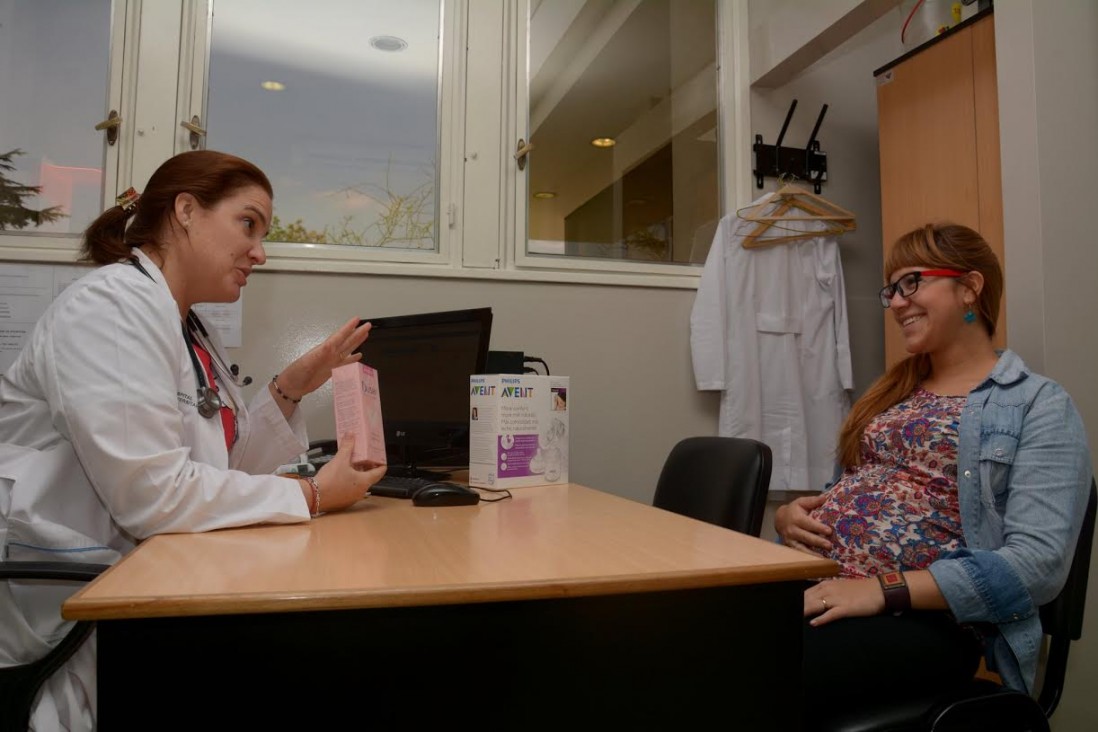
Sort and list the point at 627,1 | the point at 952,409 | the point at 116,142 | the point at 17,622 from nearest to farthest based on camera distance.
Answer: the point at 17,622, the point at 952,409, the point at 116,142, the point at 627,1

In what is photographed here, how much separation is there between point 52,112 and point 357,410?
6.18ft

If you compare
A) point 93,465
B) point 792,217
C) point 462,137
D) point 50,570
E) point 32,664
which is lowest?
point 32,664

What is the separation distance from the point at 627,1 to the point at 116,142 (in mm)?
2070

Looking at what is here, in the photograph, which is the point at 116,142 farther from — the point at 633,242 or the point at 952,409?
the point at 952,409

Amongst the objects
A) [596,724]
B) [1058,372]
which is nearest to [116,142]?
[596,724]

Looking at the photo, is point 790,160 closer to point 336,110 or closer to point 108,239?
point 336,110

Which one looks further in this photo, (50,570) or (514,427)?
(514,427)

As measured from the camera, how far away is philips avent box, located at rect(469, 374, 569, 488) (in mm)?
1560

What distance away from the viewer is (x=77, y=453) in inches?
40.3

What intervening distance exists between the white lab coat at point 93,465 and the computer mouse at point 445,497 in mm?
284

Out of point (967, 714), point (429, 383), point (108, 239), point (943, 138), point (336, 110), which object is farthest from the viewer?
point (336, 110)

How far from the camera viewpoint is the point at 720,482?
1.57 metres

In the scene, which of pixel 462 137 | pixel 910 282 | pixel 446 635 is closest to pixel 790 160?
pixel 462 137

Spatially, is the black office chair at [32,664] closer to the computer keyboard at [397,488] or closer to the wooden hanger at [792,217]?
the computer keyboard at [397,488]
